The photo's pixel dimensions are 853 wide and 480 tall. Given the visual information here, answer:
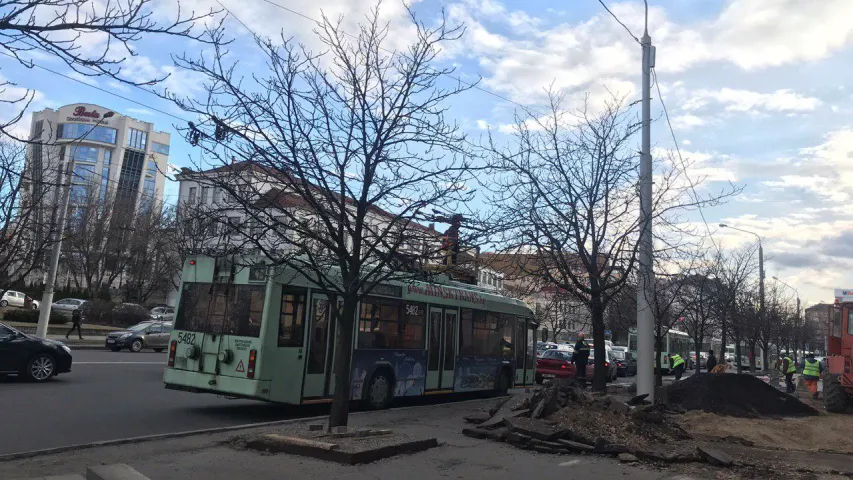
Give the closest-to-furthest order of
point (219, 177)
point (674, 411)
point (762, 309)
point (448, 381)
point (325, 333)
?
point (219, 177), point (325, 333), point (674, 411), point (448, 381), point (762, 309)

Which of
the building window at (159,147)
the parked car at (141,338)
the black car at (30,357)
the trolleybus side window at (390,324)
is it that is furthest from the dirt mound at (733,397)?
the building window at (159,147)

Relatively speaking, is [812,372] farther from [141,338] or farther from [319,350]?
[141,338]

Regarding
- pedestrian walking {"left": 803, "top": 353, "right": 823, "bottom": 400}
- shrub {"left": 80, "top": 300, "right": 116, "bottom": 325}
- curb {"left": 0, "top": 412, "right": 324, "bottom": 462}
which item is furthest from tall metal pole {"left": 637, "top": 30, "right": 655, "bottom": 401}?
shrub {"left": 80, "top": 300, "right": 116, "bottom": 325}

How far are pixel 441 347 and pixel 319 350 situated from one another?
396 cm

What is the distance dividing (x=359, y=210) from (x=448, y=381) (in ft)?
26.6

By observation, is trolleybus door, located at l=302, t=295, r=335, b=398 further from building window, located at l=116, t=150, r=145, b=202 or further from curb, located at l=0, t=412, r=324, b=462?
building window, located at l=116, t=150, r=145, b=202

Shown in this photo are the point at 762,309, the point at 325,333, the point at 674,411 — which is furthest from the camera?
the point at 762,309

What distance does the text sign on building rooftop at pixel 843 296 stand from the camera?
54.6 ft

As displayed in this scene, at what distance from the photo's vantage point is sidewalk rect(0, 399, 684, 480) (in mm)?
6926

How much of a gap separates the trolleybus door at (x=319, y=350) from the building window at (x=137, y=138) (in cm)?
9628

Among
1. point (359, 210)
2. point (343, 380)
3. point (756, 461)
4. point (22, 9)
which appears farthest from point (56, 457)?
point (756, 461)

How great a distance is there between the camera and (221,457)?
763cm

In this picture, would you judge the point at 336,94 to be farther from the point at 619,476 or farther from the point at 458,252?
the point at 619,476

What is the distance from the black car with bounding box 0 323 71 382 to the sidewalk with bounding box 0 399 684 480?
749 cm
